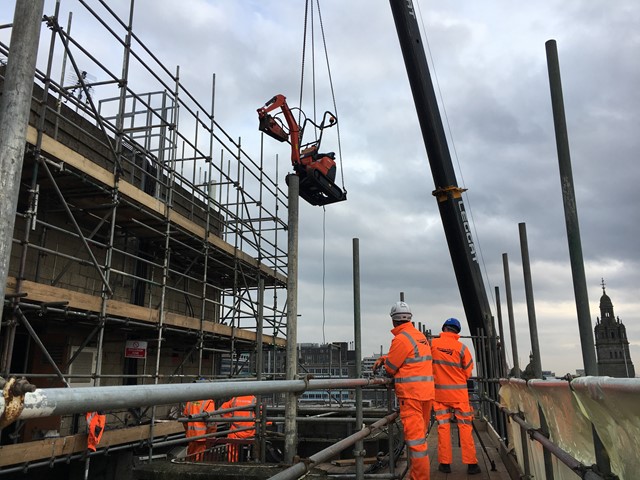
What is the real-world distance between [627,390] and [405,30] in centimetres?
1086

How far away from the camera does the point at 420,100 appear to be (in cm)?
1127

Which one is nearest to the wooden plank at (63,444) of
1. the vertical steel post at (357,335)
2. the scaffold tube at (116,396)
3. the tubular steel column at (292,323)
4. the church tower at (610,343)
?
the vertical steel post at (357,335)

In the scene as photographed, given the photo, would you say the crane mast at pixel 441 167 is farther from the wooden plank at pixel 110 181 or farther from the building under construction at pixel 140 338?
the wooden plank at pixel 110 181

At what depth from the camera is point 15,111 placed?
1.73 metres

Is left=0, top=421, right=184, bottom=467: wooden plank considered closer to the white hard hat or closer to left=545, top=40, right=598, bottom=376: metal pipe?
the white hard hat

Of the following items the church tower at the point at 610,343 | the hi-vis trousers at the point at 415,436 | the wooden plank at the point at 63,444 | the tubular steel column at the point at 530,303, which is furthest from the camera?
the church tower at the point at 610,343

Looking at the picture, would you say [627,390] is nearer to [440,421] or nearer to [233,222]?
[440,421]

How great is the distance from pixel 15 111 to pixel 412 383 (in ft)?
14.7

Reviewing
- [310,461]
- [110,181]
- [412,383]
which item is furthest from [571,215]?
[110,181]

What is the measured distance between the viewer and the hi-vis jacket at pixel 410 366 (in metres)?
Result: 5.27

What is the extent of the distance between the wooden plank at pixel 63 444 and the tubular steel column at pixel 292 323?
5.22 metres

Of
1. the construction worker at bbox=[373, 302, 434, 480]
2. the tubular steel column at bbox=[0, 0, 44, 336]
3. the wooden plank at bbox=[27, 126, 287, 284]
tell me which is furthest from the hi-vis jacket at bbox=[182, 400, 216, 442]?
the tubular steel column at bbox=[0, 0, 44, 336]

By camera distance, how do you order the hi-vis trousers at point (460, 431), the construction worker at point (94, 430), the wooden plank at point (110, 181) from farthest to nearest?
1. the construction worker at point (94, 430)
2. the wooden plank at point (110, 181)
3. the hi-vis trousers at point (460, 431)

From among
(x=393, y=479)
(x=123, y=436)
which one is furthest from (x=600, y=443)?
(x=123, y=436)
